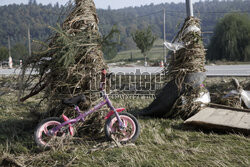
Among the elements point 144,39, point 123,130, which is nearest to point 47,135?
point 123,130

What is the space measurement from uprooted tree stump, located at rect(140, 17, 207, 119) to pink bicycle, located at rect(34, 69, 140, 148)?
5.69 ft

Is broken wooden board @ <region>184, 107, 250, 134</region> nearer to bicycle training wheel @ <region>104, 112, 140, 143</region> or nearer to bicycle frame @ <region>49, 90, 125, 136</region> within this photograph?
bicycle training wheel @ <region>104, 112, 140, 143</region>

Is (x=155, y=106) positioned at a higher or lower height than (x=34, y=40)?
lower

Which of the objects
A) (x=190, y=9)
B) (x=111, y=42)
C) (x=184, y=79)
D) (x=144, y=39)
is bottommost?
(x=184, y=79)

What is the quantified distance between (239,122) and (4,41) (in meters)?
141

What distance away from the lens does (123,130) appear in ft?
12.7

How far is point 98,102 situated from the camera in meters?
4.22

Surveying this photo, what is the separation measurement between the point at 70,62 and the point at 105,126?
116 centimetres

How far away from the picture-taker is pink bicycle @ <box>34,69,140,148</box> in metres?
3.82

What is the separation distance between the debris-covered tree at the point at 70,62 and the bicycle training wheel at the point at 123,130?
0.41 meters

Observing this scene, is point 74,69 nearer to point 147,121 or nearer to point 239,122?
point 147,121

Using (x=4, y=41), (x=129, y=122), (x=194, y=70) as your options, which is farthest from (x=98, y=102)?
(x=4, y=41)

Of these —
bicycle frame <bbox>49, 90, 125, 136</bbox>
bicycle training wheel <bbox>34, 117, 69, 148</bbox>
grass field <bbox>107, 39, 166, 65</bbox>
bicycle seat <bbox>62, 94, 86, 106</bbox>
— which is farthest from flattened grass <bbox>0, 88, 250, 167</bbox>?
grass field <bbox>107, 39, 166, 65</bbox>

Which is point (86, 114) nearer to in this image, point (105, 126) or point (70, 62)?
point (105, 126)
